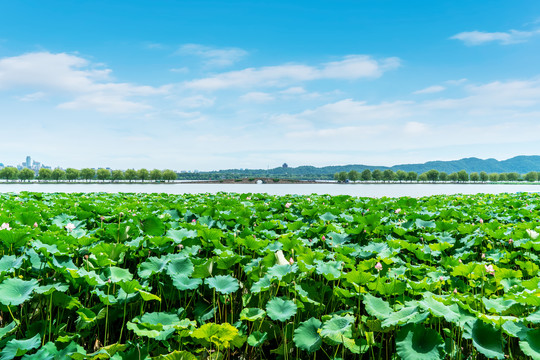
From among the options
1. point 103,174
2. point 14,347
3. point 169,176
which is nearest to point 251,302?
point 14,347

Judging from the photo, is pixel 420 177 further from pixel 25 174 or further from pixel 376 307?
pixel 376 307

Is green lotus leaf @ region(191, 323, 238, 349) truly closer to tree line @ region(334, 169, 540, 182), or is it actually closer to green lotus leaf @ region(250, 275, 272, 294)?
green lotus leaf @ region(250, 275, 272, 294)

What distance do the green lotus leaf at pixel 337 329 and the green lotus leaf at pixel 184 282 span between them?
116 centimetres

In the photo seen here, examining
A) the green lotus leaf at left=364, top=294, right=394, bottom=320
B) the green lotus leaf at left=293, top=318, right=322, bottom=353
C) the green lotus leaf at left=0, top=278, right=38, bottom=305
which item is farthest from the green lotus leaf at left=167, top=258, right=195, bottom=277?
the green lotus leaf at left=364, top=294, right=394, bottom=320

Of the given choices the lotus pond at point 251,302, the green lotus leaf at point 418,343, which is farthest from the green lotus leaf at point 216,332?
the green lotus leaf at point 418,343

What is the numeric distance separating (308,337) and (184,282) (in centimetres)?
120

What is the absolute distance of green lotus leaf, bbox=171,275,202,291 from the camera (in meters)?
2.86

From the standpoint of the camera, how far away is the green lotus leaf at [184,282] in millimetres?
2859

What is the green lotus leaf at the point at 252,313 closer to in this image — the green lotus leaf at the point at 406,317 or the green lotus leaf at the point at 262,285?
the green lotus leaf at the point at 262,285

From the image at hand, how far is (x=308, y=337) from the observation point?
2.47 metres

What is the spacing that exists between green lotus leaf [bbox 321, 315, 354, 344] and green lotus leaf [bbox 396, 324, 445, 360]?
1.19 feet

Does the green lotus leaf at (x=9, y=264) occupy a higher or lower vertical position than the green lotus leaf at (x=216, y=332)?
higher

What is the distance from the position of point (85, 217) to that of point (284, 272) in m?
4.62

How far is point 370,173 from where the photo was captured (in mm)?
147125
